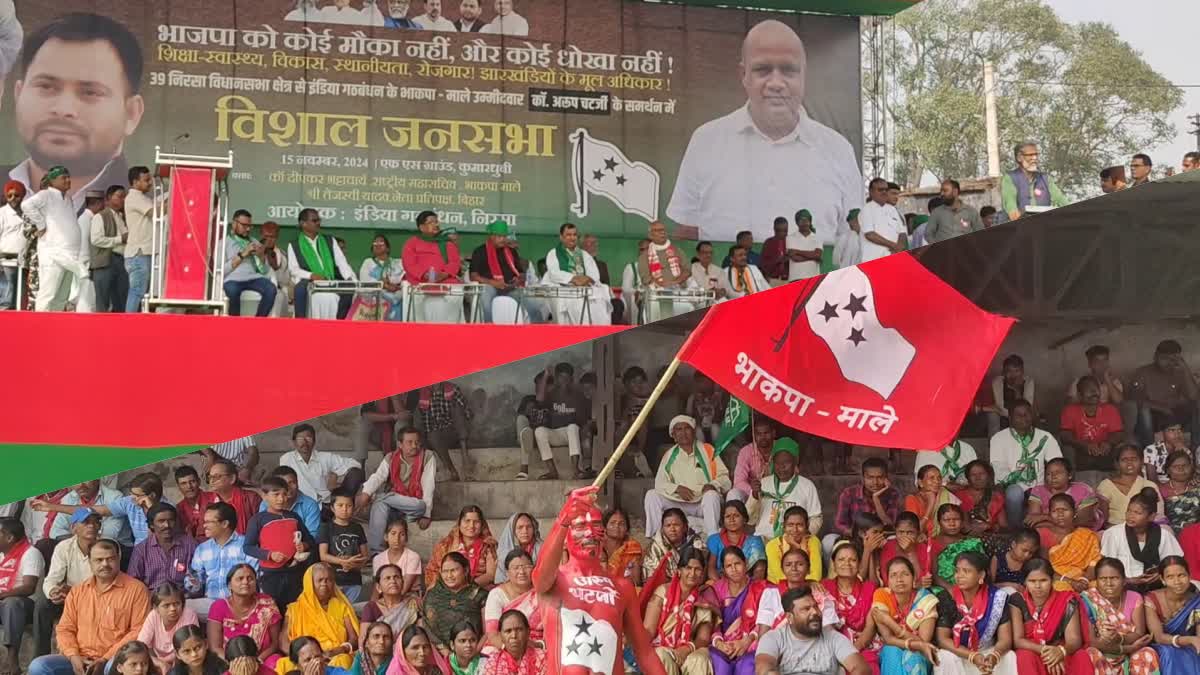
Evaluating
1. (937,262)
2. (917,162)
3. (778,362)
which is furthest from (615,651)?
(917,162)

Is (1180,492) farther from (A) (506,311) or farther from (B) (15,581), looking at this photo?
(B) (15,581)

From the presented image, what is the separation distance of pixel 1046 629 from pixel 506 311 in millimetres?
4835

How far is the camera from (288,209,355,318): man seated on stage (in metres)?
12.4

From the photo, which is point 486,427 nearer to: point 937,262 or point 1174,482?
point 937,262

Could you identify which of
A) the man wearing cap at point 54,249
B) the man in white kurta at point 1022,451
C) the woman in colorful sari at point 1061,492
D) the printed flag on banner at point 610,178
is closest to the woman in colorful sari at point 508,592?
Answer: the woman in colorful sari at point 1061,492

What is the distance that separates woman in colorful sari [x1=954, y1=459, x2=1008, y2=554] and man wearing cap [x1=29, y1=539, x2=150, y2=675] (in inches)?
215

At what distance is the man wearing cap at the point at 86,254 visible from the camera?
456 inches

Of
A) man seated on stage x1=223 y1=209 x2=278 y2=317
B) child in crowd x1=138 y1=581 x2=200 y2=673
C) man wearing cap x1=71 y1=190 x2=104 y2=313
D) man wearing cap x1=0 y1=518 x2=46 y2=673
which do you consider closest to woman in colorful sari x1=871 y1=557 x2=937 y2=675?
child in crowd x1=138 y1=581 x2=200 y2=673

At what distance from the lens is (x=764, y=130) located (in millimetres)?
16516

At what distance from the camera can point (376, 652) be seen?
31.4 feet

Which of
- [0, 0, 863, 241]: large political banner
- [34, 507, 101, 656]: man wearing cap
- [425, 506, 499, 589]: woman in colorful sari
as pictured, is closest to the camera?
[34, 507, 101, 656]: man wearing cap

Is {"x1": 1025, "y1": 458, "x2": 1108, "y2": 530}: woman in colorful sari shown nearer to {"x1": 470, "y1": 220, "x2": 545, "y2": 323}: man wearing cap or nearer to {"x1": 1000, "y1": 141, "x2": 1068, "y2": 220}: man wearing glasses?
{"x1": 1000, "y1": 141, "x2": 1068, "y2": 220}: man wearing glasses

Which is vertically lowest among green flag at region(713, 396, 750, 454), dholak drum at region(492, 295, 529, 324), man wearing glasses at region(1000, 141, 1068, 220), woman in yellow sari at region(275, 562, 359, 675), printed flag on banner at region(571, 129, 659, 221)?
woman in yellow sari at region(275, 562, 359, 675)

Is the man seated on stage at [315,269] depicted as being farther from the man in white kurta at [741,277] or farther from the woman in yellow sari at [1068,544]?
the woman in yellow sari at [1068,544]
